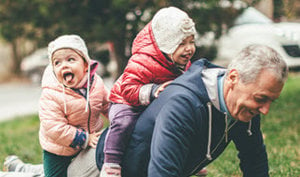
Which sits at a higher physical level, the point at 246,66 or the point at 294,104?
the point at 246,66

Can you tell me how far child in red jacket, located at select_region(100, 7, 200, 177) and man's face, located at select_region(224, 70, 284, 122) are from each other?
535mm

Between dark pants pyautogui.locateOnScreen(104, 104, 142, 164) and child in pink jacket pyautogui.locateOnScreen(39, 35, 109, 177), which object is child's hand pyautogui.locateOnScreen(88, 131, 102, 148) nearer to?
child in pink jacket pyautogui.locateOnScreen(39, 35, 109, 177)

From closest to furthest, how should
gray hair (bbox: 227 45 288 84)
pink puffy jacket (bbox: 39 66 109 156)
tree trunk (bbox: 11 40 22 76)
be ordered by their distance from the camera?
gray hair (bbox: 227 45 288 84) → pink puffy jacket (bbox: 39 66 109 156) → tree trunk (bbox: 11 40 22 76)

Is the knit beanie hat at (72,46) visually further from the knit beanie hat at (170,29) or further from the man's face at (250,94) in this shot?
the man's face at (250,94)

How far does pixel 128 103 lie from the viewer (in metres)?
2.79

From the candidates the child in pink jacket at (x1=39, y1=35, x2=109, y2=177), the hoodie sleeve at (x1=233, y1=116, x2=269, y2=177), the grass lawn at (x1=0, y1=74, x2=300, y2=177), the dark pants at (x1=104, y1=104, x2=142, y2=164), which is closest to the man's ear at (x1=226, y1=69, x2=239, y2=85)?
the hoodie sleeve at (x1=233, y1=116, x2=269, y2=177)

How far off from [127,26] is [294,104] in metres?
2.99

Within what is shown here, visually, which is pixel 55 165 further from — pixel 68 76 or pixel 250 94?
pixel 250 94

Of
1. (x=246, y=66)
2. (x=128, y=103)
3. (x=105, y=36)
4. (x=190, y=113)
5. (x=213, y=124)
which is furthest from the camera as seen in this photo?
(x=105, y=36)

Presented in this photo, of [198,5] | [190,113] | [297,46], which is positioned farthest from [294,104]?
[190,113]

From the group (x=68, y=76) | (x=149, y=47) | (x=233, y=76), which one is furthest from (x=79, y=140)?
(x=233, y=76)

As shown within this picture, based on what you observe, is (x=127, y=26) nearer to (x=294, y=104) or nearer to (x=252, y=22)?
(x=294, y=104)

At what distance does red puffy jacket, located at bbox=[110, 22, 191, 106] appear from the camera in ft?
8.91

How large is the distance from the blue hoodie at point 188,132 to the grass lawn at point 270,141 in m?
1.34
